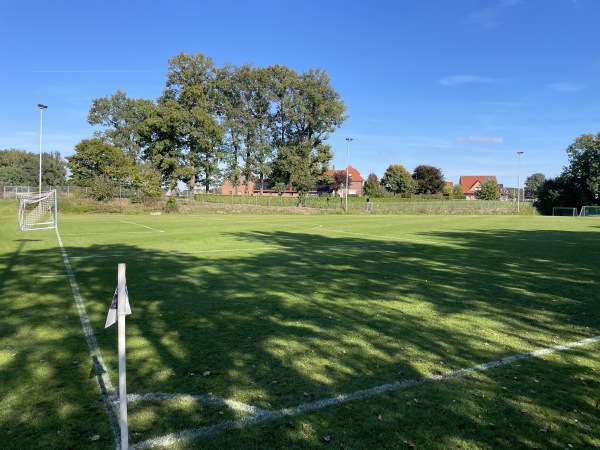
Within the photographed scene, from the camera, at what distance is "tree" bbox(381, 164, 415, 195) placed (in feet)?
322

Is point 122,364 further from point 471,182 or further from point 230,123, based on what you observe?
point 471,182

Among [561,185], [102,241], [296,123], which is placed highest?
[296,123]

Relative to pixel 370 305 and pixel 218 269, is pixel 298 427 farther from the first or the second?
pixel 218 269

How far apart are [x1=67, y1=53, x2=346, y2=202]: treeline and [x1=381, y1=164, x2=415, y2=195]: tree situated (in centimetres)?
3216

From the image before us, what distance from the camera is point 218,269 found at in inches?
468

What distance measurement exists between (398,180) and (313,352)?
318 ft

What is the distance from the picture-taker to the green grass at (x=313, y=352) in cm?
370

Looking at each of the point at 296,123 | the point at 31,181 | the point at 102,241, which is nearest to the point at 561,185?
the point at 296,123

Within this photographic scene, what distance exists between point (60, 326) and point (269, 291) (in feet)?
13.4

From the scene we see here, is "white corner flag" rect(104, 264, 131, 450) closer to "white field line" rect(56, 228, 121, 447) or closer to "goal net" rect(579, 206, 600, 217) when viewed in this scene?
"white field line" rect(56, 228, 121, 447)

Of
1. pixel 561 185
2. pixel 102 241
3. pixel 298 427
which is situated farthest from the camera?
pixel 561 185

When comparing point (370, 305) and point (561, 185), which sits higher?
point (561, 185)

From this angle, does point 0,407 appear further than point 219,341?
No

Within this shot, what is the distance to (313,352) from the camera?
5.52 meters
